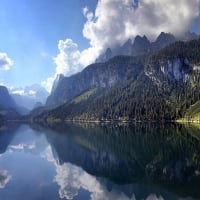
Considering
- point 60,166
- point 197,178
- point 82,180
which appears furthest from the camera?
point 60,166

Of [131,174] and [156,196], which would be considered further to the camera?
[131,174]

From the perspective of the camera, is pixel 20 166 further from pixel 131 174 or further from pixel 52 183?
pixel 131 174

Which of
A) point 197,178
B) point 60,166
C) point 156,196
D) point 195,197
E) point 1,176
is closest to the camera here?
point 195,197

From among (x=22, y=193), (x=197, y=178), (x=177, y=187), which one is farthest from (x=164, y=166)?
(x=22, y=193)

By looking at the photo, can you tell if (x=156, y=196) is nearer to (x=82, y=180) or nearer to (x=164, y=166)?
(x=82, y=180)

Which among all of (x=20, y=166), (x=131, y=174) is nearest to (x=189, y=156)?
(x=131, y=174)

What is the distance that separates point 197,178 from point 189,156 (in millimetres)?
25557

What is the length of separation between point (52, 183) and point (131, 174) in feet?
56.1

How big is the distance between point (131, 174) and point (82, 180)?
10.8 metres

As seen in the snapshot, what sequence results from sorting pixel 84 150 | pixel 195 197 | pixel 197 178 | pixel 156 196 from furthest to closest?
pixel 84 150, pixel 197 178, pixel 156 196, pixel 195 197

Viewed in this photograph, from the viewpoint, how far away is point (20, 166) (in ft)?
261

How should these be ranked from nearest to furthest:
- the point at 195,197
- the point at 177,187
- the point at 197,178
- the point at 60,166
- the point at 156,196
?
1. the point at 195,197
2. the point at 156,196
3. the point at 177,187
4. the point at 197,178
5. the point at 60,166

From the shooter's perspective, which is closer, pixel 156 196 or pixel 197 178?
pixel 156 196

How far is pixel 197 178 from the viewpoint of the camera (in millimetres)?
54094
